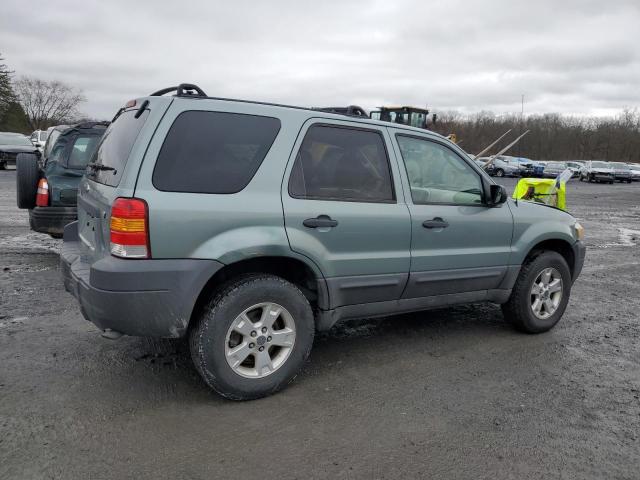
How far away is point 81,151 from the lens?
23.5 ft

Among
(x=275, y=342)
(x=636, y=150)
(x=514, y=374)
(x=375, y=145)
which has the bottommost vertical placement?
(x=514, y=374)

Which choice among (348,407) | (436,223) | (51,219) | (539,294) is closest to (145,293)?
(348,407)

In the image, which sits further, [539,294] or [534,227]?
[539,294]

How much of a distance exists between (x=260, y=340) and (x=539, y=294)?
2.80 m

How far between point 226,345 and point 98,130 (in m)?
5.40

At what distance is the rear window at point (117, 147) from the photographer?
3295mm

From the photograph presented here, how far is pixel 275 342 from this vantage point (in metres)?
3.50

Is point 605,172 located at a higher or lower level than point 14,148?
higher

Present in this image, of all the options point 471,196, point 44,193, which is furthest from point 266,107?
point 44,193

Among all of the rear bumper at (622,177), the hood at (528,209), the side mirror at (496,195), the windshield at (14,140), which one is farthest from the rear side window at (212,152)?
the rear bumper at (622,177)

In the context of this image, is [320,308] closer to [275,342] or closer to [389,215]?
[275,342]

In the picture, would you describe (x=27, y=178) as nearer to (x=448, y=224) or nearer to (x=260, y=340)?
(x=260, y=340)

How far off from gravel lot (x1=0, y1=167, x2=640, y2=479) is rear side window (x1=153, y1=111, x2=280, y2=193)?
1.40m

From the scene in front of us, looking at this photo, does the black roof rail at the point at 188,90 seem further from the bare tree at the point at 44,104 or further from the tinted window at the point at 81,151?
the bare tree at the point at 44,104
